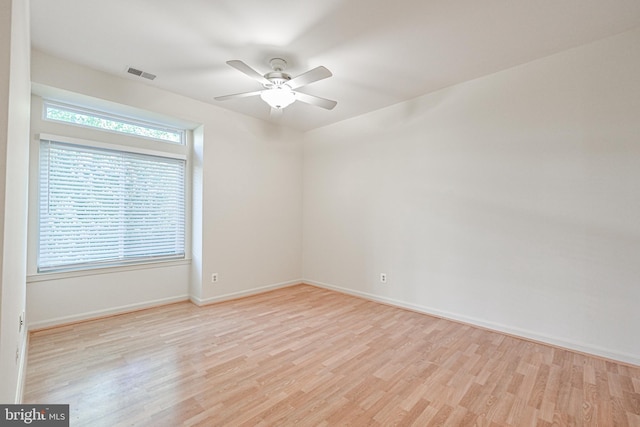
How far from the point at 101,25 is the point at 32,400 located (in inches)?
112

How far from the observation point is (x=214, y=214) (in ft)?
12.9

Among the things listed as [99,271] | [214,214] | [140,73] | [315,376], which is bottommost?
[315,376]

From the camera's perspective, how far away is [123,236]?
11.4ft

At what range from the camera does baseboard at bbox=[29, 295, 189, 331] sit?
289cm

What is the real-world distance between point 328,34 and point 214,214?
2.73 metres

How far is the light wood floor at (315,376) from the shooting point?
172cm

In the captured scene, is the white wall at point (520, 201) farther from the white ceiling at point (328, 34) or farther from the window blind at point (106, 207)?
the window blind at point (106, 207)

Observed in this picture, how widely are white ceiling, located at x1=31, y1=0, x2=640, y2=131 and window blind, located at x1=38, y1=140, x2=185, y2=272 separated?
3.46 ft

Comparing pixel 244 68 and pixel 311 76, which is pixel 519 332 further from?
pixel 244 68

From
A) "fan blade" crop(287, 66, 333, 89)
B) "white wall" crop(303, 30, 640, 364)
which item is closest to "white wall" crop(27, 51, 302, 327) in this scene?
"white wall" crop(303, 30, 640, 364)

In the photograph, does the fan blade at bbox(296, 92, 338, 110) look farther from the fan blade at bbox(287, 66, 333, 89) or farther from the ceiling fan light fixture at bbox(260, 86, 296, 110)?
the fan blade at bbox(287, 66, 333, 89)

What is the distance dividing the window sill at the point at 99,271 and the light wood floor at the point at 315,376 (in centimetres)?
55

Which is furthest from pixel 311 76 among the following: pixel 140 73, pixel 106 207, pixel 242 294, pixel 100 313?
pixel 100 313

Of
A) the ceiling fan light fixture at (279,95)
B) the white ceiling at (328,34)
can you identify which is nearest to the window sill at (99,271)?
the white ceiling at (328,34)
